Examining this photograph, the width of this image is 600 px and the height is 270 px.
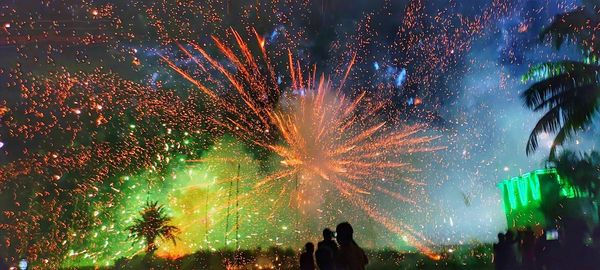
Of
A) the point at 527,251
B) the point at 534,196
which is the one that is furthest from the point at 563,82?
the point at 534,196

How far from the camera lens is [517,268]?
9188 mm

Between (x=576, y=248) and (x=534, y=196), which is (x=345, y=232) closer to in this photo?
(x=576, y=248)

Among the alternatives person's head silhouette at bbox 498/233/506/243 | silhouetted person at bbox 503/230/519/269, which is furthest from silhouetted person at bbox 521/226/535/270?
person's head silhouette at bbox 498/233/506/243

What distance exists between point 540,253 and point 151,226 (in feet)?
103

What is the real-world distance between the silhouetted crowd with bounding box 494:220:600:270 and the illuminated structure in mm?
7385

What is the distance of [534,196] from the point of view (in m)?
25.3

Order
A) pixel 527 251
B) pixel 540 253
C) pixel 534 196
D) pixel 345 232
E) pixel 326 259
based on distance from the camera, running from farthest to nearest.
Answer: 1. pixel 534 196
2. pixel 540 253
3. pixel 527 251
4. pixel 345 232
5. pixel 326 259

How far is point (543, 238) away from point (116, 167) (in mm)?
31859

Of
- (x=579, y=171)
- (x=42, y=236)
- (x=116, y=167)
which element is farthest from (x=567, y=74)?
(x=42, y=236)

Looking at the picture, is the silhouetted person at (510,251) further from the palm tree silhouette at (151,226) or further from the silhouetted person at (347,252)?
the palm tree silhouette at (151,226)

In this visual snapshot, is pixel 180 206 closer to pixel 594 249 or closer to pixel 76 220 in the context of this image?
pixel 76 220

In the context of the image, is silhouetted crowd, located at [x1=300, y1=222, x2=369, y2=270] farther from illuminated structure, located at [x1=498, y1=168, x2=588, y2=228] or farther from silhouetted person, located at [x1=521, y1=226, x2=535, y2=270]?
illuminated structure, located at [x1=498, y1=168, x2=588, y2=228]

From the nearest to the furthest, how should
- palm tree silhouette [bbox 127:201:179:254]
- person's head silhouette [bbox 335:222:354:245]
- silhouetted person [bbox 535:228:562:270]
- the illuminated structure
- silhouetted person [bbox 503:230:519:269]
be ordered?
person's head silhouette [bbox 335:222:354:245] < silhouetted person [bbox 503:230:519:269] < silhouetted person [bbox 535:228:562:270] < the illuminated structure < palm tree silhouette [bbox 127:201:179:254]

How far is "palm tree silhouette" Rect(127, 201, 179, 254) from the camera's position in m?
36.5
